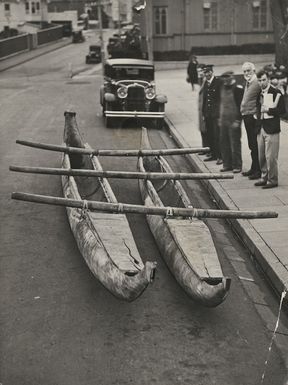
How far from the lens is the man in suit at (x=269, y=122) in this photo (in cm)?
1091

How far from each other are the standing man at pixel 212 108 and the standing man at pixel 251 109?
1532 millimetres

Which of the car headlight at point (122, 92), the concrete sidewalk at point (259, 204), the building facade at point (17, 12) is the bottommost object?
the concrete sidewalk at point (259, 204)

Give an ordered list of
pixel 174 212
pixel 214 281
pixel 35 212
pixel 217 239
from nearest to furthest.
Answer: pixel 214 281 → pixel 174 212 → pixel 217 239 → pixel 35 212

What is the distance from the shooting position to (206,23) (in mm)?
41188

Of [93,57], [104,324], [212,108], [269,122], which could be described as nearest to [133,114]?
[212,108]

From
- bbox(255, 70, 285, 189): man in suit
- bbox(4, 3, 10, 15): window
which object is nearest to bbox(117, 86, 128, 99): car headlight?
bbox(255, 70, 285, 189): man in suit

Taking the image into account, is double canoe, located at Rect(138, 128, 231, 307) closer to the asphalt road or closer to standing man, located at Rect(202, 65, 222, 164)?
the asphalt road

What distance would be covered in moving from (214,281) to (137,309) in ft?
3.58

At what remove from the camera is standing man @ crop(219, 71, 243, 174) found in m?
12.6

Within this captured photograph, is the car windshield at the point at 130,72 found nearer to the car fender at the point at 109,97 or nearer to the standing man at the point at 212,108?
the car fender at the point at 109,97

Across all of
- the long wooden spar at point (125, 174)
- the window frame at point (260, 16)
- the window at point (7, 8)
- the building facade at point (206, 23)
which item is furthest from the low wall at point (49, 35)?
the long wooden spar at point (125, 174)

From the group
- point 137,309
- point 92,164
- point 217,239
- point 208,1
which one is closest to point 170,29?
point 208,1

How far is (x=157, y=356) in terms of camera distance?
242 inches

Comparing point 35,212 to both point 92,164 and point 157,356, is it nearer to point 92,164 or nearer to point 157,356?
point 92,164
